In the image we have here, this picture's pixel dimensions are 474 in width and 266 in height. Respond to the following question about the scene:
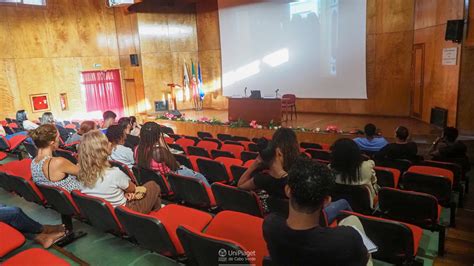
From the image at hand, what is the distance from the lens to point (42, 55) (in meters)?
11.6

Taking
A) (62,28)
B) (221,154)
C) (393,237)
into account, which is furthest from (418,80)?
(62,28)

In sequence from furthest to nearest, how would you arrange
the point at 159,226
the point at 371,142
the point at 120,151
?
the point at 371,142, the point at 120,151, the point at 159,226

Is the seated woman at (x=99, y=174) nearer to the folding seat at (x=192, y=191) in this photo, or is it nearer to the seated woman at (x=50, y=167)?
the seated woman at (x=50, y=167)

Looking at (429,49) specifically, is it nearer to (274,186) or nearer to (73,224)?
(274,186)

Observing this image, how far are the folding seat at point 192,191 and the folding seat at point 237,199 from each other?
0.64 ft

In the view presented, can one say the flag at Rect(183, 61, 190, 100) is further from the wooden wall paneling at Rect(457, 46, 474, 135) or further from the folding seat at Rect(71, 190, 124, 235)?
the folding seat at Rect(71, 190, 124, 235)

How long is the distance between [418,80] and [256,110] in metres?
4.24

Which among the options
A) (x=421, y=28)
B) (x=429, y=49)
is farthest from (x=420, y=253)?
(x=421, y=28)

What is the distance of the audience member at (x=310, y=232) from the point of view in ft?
4.88

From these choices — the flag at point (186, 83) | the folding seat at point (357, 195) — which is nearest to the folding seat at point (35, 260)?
the folding seat at point (357, 195)

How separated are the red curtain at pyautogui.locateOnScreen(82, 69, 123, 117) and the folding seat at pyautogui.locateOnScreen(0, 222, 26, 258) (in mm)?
11102

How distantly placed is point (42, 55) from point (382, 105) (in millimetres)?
10920

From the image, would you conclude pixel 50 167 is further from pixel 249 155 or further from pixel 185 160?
pixel 249 155

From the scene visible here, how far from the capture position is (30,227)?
3051 millimetres
